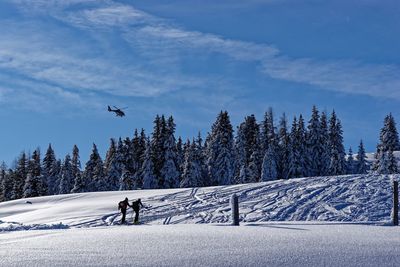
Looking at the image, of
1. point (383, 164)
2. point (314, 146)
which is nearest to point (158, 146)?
point (314, 146)

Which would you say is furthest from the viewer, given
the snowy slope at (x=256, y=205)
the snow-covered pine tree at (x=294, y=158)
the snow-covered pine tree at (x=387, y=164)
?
the snow-covered pine tree at (x=294, y=158)

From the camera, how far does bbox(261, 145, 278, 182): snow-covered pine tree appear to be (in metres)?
71.1

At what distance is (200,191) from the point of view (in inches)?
1420

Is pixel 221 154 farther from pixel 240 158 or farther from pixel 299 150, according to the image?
pixel 299 150

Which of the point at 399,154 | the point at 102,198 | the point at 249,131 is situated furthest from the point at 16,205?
the point at 399,154

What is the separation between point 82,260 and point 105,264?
1.99 ft

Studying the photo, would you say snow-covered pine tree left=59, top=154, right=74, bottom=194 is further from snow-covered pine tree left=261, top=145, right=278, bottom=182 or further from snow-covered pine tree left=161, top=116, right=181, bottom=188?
snow-covered pine tree left=261, top=145, right=278, bottom=182

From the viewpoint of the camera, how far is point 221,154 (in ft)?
234

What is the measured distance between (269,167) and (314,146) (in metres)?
11.2

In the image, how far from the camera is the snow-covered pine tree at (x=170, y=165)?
6781 centimetres

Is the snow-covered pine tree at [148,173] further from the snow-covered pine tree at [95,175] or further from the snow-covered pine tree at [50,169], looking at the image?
the snow-covered pine tree at [50,169]

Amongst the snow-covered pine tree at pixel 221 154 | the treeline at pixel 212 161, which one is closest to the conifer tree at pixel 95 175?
the treeline at pixel 212 161

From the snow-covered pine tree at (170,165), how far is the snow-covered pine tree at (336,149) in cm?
2444

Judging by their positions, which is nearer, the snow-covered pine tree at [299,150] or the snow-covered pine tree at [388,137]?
the snow-covered pine tree at [299,150]
